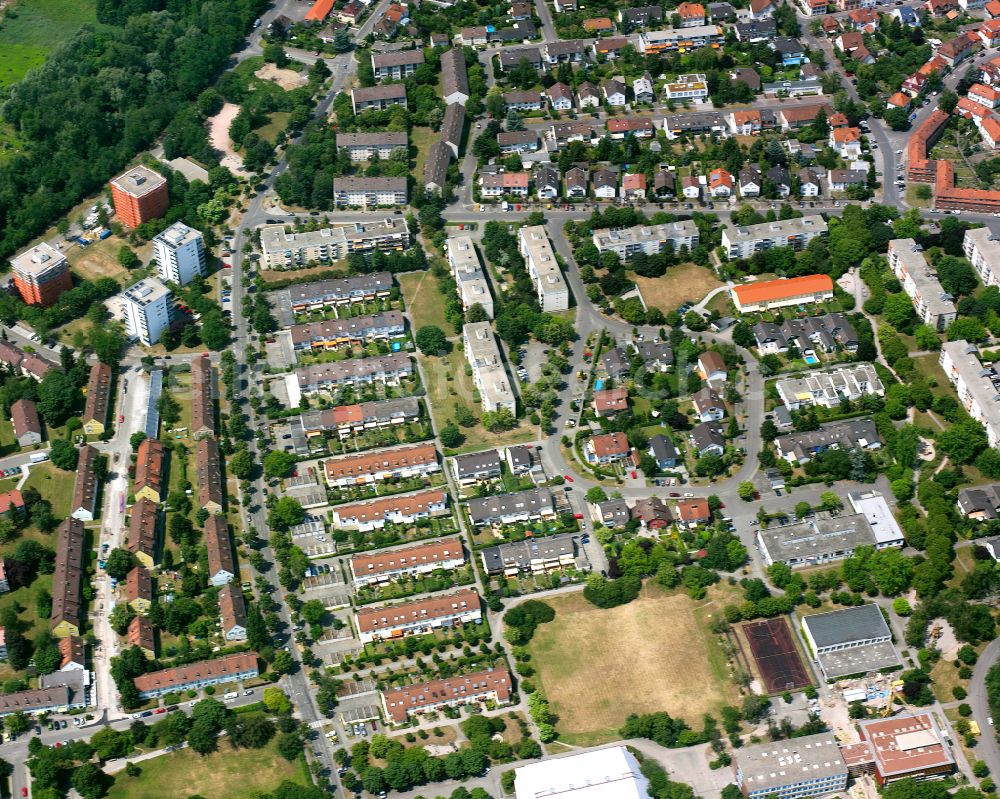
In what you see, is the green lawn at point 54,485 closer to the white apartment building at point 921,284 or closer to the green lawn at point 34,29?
the green lawn at point 34,29

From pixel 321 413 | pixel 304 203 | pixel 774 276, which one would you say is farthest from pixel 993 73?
pixel 321 413

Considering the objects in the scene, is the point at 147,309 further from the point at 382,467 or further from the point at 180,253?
the point at 382,467

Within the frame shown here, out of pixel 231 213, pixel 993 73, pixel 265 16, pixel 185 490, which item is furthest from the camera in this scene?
pixel 265 16

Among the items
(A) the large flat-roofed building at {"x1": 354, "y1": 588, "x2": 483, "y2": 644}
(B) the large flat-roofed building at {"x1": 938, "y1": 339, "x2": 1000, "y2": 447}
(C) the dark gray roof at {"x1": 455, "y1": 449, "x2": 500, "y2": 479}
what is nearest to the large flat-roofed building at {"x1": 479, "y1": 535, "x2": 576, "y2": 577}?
(A) the large flat-roofed building at {"x1": 354, "y1": 588, "x2": 483, "y2": 644}

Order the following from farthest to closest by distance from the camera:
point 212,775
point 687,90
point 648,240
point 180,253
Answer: point 687,90
point 648,240
point 180,253
point 212,775

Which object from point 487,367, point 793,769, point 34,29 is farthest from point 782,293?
point 34,29

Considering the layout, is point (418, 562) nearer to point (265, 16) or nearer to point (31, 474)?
point (31, 474)
